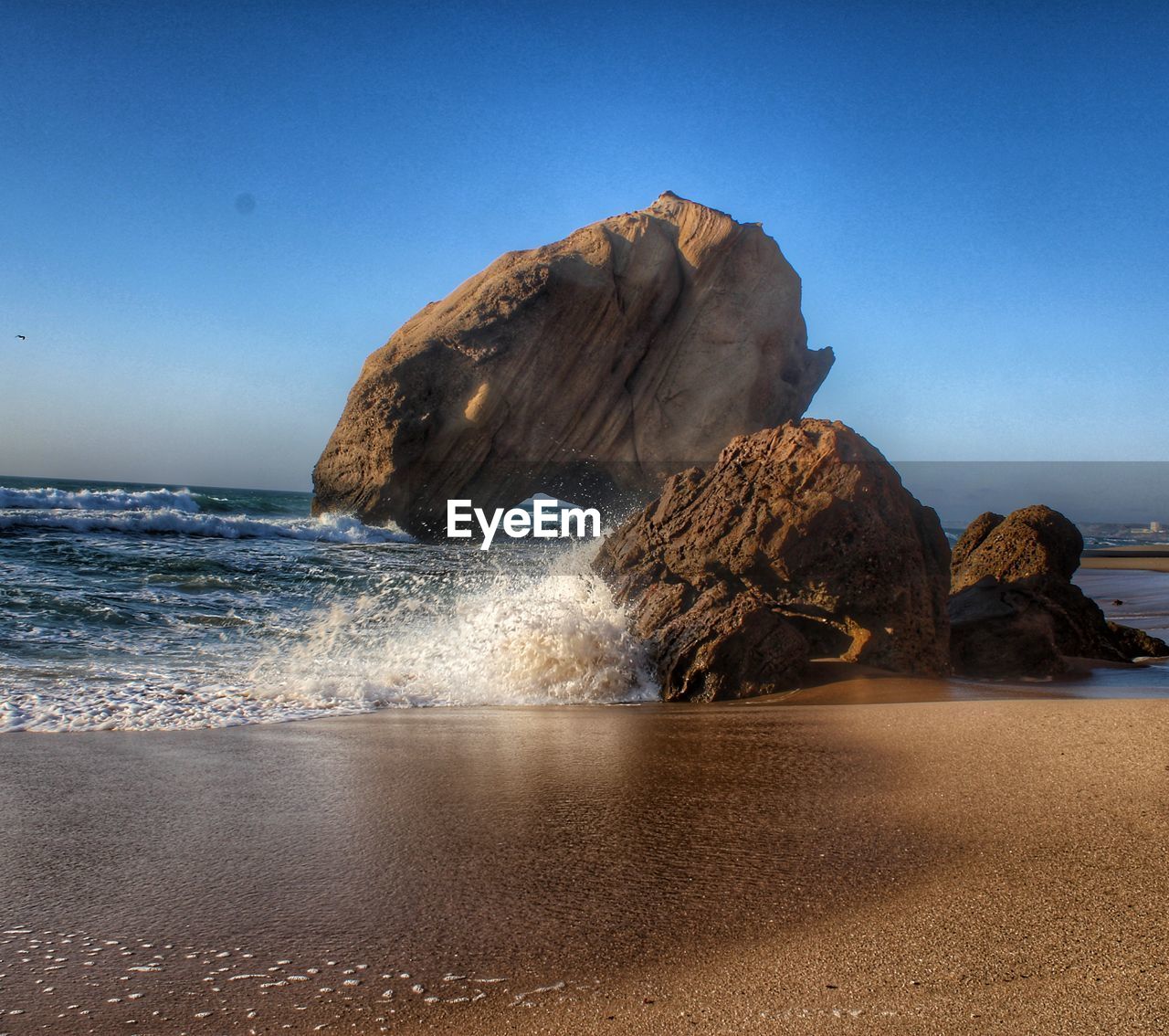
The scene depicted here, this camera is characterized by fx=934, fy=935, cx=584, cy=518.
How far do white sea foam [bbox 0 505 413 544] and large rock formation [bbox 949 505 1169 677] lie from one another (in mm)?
12746

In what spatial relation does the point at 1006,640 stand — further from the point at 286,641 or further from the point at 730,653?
the point at 286,641

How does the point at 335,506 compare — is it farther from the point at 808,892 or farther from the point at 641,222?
the point at 808,892

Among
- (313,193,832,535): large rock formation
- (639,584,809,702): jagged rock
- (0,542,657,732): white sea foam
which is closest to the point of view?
(0,542,657,732): white sea foam

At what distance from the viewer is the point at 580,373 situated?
76.2 feet

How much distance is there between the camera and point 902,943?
66.8 inches

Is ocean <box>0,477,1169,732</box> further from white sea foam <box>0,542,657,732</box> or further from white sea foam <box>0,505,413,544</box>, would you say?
white sea foam <box>0,505,413,544</box>

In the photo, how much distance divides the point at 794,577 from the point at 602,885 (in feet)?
12.2

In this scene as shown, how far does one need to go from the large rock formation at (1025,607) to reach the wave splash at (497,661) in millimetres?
2276

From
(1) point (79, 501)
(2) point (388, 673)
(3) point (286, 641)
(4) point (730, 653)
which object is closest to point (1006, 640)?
(4) point (730, 653)

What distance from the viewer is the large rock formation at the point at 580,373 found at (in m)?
22.4

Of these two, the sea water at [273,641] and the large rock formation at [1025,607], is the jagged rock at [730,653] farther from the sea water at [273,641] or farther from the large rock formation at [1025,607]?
the large rock formation at [1025,607]

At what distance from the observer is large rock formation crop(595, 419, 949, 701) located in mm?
5016

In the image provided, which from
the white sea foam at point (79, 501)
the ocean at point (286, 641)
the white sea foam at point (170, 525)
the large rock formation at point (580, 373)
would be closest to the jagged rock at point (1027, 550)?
the ocean at point (286, 641)

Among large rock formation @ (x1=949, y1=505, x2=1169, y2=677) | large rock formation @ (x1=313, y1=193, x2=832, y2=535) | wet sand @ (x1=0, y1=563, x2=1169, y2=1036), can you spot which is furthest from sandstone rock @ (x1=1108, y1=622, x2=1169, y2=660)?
large rock formation @ (x1=313, y1=193, x2=832, y2=535)
